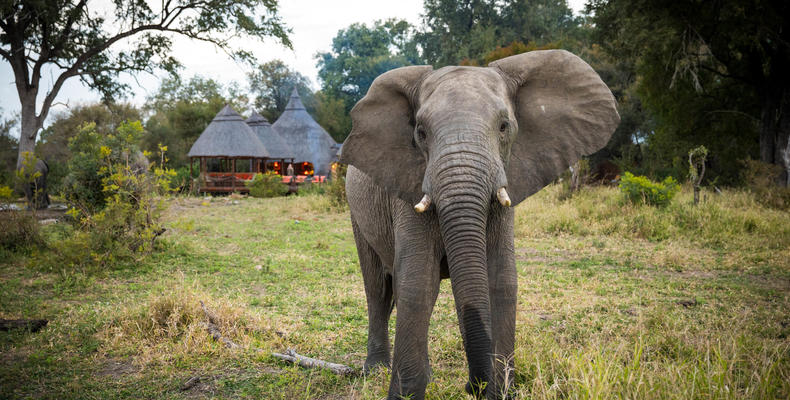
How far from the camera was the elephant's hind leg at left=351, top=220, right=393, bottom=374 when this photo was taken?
447cm

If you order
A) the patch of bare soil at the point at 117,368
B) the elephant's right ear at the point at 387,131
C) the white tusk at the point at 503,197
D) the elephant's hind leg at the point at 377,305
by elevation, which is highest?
the elephant's right ear at the point at 387,131

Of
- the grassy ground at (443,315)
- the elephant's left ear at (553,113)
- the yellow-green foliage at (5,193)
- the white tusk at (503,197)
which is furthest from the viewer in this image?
the yellow-green foliage at (5,193)

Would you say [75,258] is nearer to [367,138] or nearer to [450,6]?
[367,138]

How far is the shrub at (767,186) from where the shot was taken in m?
12.6

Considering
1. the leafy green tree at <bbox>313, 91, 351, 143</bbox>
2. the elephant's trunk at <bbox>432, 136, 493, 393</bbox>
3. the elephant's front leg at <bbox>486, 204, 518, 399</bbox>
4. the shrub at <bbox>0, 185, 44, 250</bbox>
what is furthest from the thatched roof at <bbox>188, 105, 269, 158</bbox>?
the elephant's trunk at <bbox>432, 136, 493, 393</bbox>

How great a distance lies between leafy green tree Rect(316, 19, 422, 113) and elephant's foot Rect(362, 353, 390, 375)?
5127 centimetres

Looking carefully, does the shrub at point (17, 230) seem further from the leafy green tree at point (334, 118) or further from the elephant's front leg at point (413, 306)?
the leafy green tree at point (334, 118)

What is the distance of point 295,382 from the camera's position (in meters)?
4.12

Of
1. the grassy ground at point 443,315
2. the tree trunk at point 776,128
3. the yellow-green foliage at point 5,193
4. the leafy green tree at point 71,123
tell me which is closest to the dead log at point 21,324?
the grassy ground at point 443,315

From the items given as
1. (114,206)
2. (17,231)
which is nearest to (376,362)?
(114,206)

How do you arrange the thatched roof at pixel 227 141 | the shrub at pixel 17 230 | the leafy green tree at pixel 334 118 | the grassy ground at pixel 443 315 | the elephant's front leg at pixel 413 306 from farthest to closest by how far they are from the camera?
the leafy green tree at pixel 334 118, the thatched roof at pixel 227 141, the shrub at pixel 17 230, the grassy ground at pixel 443 315, the elephant's front leg at pixel 413 306

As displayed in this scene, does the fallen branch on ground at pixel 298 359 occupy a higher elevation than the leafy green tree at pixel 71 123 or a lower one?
lower

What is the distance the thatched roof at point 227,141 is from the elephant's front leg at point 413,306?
27029 mm

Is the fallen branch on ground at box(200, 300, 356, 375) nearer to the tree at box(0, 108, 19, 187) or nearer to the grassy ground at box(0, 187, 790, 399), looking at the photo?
the grassy ground at box(0, 187, 790, 399)
